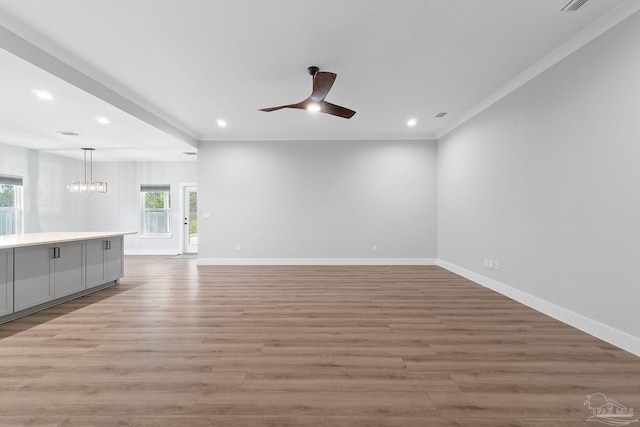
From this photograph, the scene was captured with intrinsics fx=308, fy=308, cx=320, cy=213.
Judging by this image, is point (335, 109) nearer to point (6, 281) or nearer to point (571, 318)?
point (571, 318)

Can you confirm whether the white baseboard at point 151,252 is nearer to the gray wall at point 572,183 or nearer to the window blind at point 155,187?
the window blind at point 155,187

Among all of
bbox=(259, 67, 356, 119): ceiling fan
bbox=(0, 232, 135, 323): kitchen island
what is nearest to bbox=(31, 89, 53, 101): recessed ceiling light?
bbox=(0, 232, 135, 323): kitchen island

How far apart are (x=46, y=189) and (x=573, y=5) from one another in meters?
10.2

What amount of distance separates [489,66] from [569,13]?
0.98 metres

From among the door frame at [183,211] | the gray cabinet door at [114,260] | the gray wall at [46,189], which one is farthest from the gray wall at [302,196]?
the gray wall at [46,189]

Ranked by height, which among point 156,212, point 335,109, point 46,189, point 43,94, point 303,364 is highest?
point 43,94

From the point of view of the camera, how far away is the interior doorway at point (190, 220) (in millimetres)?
8930

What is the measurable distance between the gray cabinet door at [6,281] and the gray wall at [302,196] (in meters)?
3.64

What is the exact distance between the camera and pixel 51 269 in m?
3.73

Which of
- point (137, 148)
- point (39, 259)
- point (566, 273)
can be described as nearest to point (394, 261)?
point (566, 273)

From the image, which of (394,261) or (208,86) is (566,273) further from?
(208,86)

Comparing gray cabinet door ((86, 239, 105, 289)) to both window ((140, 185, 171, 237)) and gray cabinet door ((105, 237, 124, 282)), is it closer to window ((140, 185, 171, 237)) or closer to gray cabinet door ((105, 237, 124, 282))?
gray cabinet door ((105, 237, 124, 282))

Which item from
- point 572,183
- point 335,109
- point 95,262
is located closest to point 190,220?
point 95,262

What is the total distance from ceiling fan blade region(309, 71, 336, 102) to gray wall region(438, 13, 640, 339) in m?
2.46
